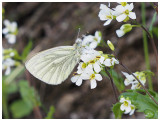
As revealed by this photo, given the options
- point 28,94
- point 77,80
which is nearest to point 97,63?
point 77,80

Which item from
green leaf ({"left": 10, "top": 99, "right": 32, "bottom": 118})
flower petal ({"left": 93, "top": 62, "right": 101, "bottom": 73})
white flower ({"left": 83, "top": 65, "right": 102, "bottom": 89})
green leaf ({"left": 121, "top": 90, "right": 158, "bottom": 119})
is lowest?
green leaf ({"left": 10, "top": 99, "right": 32, "bottom": 118})

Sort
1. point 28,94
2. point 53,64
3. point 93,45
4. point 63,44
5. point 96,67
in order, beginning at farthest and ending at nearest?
point 63,44
point 28,94
point 53,64
point 93,45
point 96,67

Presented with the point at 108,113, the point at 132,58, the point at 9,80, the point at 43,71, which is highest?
the point at 43,71

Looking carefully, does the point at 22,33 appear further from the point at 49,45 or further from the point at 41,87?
the point at 41,87

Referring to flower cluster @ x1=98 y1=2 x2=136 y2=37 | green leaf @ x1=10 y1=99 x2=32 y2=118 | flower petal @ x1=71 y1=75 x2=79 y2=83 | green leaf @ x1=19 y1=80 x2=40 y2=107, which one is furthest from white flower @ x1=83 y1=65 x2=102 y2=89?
green leaf @ x1=10 y1=99 x2=32 y2=118

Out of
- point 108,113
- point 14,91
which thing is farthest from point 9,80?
point 108,113

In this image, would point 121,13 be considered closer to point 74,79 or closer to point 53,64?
point 74,79

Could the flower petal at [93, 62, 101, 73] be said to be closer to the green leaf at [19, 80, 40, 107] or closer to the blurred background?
the blurred background
